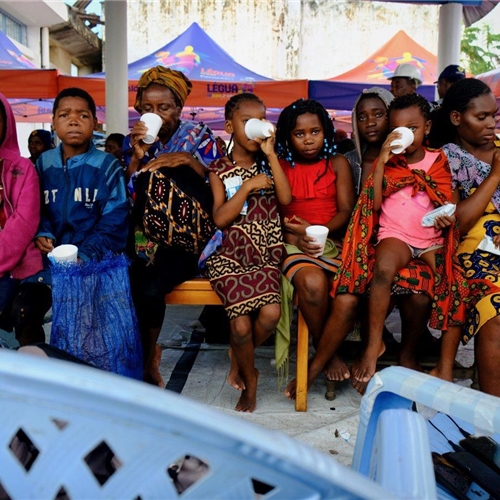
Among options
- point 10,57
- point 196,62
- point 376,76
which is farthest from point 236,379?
point 376,76

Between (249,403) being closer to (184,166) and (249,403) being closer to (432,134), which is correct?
(184,166)

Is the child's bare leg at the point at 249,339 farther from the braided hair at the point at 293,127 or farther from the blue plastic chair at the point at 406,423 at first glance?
the blue plastic chair at the point at 406,423

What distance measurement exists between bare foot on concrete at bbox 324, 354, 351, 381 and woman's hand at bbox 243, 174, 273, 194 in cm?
98

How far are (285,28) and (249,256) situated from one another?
17.2 metres

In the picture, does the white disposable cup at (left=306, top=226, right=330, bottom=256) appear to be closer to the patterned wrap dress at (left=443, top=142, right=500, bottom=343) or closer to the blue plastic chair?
the patterned wrap dress at (left=443, top=142, right=500, bottom=343)

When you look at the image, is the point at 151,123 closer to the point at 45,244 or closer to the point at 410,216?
the point at 45,244

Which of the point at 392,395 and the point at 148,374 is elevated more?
the point at 392,395

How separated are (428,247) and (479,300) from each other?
1.22ft

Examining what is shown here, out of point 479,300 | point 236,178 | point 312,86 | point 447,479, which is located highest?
point 312,86

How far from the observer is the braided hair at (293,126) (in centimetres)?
321

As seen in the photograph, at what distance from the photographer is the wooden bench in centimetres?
A: 300

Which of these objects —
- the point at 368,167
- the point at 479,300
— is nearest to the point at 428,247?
the point at 479,300

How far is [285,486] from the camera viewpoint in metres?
0.73

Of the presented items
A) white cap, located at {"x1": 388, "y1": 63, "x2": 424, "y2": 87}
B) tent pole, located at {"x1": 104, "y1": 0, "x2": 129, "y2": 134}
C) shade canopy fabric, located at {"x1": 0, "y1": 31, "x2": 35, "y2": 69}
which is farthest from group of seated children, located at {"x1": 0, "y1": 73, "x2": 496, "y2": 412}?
shade canopy fabric, located at {"x1": 0, "y1": 31, "x2": 35, "y2": 69}
